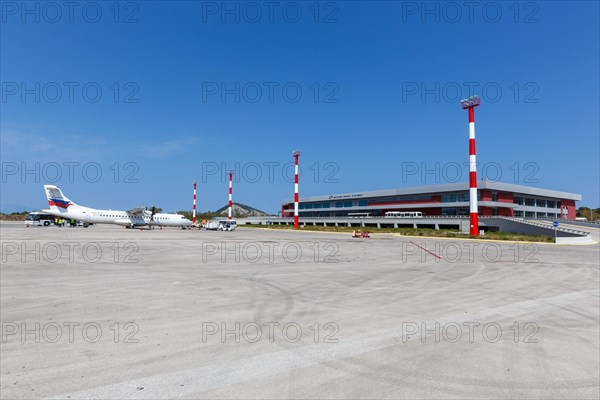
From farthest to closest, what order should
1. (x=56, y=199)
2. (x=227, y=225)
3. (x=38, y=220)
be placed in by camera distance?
(x=38, y=220) → (x=227, y=225) → (x=56, y=199)

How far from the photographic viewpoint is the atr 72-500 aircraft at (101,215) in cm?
5606

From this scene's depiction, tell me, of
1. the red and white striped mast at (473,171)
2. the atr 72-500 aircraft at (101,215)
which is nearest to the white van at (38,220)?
the atr 72-500 aircraft at (101,215)

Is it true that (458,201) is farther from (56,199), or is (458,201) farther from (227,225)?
(56,199)

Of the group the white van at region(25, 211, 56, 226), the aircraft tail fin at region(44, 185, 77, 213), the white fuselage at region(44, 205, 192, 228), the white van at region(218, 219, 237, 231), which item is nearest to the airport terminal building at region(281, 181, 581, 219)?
the white van at region(218, 219, 237, 231)

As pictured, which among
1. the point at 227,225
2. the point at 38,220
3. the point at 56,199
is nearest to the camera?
the point at 56,199

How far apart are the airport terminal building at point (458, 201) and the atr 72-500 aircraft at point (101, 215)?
52.1 m

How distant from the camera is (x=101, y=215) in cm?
5831

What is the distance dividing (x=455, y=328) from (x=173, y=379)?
5113mm

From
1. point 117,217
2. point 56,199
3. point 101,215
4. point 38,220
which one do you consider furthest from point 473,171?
point 38,220

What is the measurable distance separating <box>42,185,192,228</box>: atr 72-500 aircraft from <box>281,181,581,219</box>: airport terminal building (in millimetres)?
52100

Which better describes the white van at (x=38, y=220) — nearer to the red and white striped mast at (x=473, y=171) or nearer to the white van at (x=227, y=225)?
the white van at (x=227, y=225)

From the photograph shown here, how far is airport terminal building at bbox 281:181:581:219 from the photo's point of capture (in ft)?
243

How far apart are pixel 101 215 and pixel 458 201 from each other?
67909mm

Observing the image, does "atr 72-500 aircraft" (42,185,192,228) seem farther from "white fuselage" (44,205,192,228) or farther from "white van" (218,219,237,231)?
"white van" (218,219,237,231)
